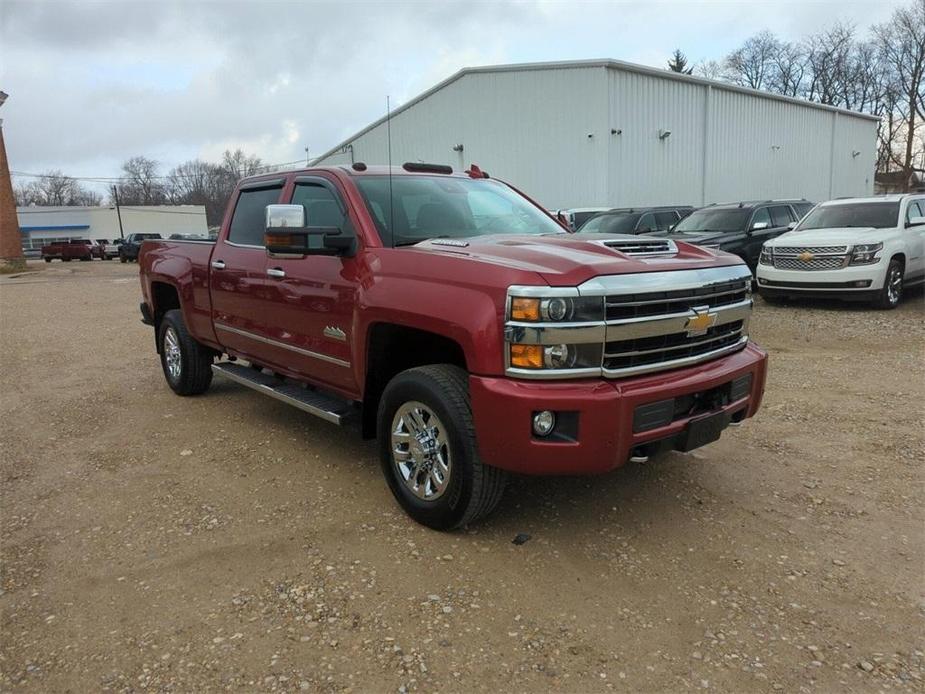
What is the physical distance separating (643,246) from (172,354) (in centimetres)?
488

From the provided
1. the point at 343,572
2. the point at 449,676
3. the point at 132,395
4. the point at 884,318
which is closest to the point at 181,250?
the point at 132,395

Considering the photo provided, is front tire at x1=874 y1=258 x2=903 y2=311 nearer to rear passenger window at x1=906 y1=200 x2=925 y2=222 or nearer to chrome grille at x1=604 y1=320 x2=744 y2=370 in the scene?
rear passenger window at x1=906 y1=200 x2=925 y2=222

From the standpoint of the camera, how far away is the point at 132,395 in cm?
669

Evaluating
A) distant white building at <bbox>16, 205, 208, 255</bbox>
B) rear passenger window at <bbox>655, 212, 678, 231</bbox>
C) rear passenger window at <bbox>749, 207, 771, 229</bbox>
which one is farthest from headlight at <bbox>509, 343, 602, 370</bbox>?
distant white building at <bbox>16, 205, 208, 255</bbox>

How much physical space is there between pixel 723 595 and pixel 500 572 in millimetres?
986

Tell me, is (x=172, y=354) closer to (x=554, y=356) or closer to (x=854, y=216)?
(x=554, y=356)

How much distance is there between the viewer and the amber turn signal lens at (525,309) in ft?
9.69

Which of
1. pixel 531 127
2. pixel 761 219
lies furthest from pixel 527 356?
pixel 531 127

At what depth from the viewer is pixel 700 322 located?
3355 mm

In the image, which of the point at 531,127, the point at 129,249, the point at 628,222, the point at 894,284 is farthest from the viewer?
the point at 129,249

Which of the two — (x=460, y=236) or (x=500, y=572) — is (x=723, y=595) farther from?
(x=460, y=236)

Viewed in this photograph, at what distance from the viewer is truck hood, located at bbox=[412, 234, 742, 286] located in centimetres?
306

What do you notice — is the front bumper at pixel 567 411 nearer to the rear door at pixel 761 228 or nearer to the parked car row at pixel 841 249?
the parked car row at pixel 841 249

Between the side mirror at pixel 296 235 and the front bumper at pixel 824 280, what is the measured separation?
8.65 meters
